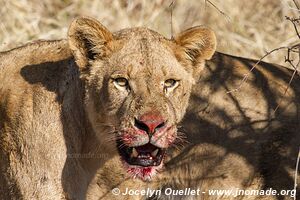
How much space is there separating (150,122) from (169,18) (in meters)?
4.91

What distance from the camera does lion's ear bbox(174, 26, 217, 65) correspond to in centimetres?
484

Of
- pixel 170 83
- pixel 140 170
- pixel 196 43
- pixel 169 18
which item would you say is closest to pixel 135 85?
pixel 170 83

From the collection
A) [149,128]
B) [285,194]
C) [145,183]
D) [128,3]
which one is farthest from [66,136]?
[128,3]

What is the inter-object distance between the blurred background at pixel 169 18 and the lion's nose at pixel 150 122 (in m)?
4.24

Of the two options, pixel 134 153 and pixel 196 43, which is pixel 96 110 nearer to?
pixel 134 153

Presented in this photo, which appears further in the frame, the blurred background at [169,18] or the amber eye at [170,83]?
the blurred background at [169,18]

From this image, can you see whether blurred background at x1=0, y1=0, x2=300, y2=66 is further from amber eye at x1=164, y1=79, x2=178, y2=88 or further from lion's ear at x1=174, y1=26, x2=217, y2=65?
amber eye at x1=164, y1=79, x2=178, y2=88

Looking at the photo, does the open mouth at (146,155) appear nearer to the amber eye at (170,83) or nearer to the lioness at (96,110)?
the lioness at (96,110)

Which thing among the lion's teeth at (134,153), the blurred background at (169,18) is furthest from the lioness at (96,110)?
the blurred background at (169,18)

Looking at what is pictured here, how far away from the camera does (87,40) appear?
464cm

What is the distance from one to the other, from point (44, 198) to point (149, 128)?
809mm

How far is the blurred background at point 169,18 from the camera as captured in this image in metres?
8.70

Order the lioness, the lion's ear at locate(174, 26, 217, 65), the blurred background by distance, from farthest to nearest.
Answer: the blurred background, the lion's ear at locate(174, 26, 217, 65), the lioness

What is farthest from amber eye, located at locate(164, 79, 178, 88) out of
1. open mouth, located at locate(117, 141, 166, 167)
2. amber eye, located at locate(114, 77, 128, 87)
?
open mouth, located at locate(117, 141, 166, 167)
